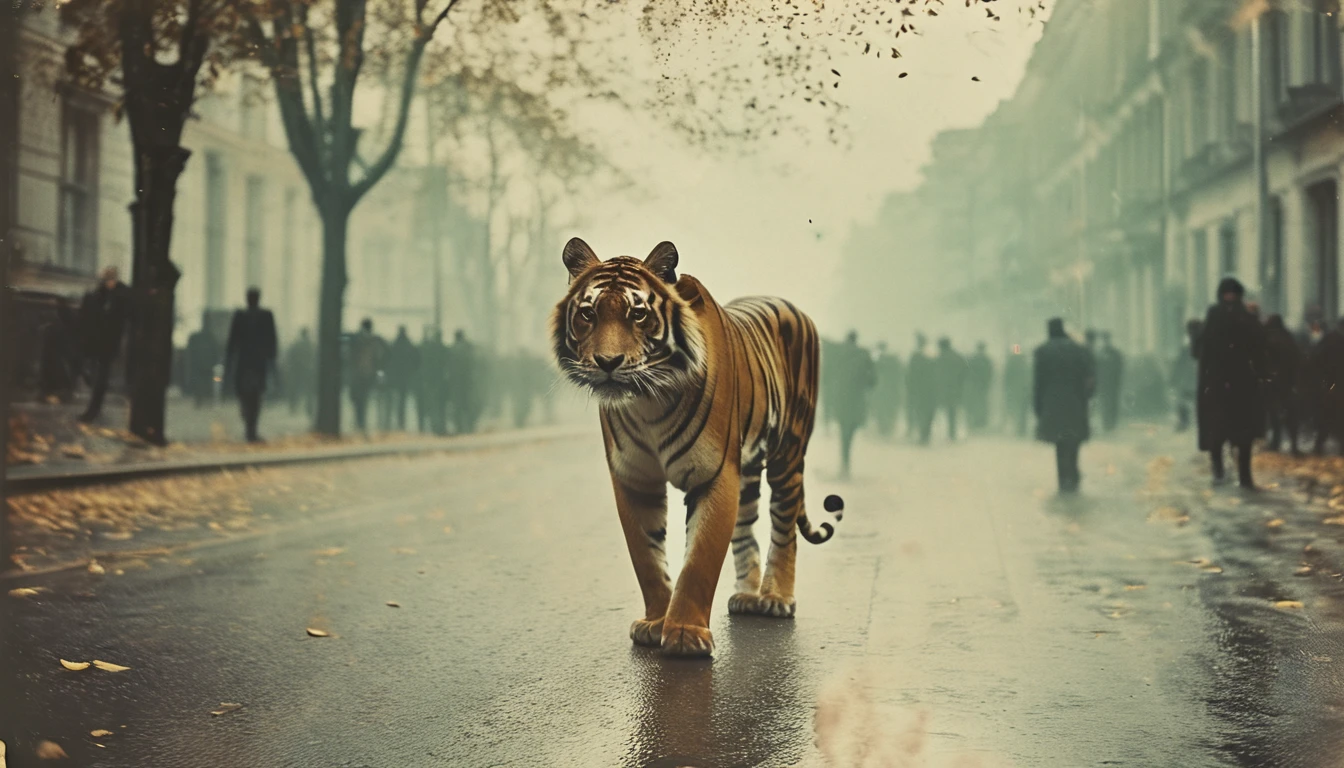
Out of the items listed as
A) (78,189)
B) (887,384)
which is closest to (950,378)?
(887,384)

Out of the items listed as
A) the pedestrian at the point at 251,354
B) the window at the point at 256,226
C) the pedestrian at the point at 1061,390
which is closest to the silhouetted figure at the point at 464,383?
the window at the point at 256,226

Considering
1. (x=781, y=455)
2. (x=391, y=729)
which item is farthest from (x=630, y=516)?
(x=391, y=729)

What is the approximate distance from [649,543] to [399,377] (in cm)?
1491

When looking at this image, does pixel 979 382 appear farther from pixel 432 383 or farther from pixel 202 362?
pixel 432 383

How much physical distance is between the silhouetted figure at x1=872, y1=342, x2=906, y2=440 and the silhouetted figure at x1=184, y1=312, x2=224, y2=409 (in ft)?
25.6

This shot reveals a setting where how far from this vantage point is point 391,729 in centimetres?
545

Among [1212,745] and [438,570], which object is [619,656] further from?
[438,570]

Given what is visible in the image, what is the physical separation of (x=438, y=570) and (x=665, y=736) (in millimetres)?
5365

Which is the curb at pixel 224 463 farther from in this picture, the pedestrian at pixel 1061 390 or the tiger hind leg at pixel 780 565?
the pedestrian at pixel 1061 390

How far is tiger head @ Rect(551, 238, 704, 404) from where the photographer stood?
20.6 feet

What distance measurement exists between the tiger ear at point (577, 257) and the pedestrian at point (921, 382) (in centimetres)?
747

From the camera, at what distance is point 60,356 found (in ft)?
51.1

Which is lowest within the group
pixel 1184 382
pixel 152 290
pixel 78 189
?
pixel 1184 382

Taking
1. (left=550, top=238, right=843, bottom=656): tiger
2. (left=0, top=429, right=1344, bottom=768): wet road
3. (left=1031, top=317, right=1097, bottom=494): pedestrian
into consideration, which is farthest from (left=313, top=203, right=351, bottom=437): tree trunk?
(left=550, top=238, right=843, bottom=656): tiger
